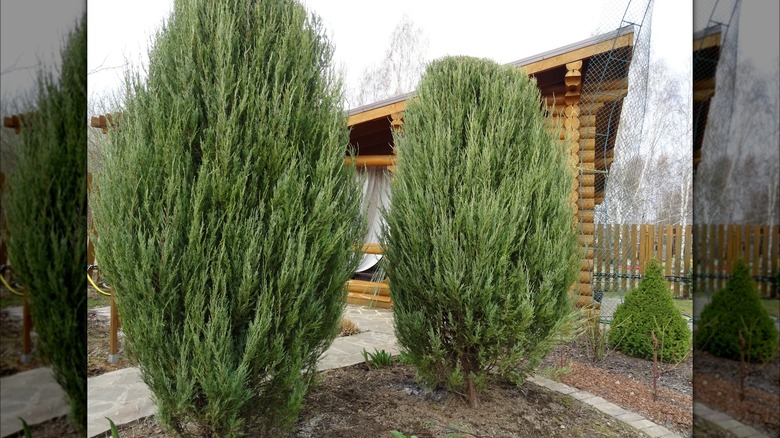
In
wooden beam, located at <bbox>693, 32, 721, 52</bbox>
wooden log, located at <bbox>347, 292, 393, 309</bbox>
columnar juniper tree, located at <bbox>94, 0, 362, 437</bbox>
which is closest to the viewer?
wooden beam, located at <bbox>693, 32, 721, 52</bbox>

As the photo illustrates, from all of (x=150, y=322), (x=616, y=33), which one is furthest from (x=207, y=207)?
(x=616, y=33)

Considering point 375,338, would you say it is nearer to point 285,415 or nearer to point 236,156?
point 285,415

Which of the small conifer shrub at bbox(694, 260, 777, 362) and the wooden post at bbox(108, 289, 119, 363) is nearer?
the small conifer shrub at bbox(694, 260, 777, 362)

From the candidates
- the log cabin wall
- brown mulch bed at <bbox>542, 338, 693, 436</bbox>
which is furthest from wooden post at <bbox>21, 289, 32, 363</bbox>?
the log cabin wall

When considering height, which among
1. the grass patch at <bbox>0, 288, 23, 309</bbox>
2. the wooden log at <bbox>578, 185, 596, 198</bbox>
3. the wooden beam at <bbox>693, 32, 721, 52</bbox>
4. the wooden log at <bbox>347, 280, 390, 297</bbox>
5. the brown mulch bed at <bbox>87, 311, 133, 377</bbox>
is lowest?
the brown mulch bed at <bbox>87, 311, 133, 377</bbox>

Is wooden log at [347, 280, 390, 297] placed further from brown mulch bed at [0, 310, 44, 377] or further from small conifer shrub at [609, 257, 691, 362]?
brown mulch bed at [0, 310, 44, 377]

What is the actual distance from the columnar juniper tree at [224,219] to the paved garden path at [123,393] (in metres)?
0.51

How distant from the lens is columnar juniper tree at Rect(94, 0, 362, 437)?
9.32 ft

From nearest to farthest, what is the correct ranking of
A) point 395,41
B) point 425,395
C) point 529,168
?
point 529,168 → point 425,395 → point 395,41

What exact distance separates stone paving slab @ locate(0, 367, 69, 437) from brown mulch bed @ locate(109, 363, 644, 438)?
2.52 m

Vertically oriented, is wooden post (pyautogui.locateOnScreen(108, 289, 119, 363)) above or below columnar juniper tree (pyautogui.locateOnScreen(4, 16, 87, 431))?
below

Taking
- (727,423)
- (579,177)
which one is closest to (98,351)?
(727,423)

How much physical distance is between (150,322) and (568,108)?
6.40 metres

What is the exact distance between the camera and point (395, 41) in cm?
2011
